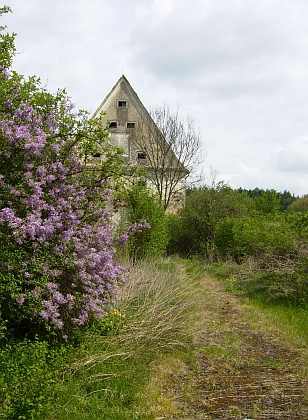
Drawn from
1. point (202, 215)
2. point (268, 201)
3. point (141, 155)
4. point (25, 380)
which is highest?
point (141, 155)

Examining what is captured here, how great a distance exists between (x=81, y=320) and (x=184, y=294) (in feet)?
11.1

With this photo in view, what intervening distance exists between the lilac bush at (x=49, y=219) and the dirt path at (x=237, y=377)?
A: 5.11 feet

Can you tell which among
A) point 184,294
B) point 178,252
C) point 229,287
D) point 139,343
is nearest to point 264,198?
point 178,252

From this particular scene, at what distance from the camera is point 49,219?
5.91 metres

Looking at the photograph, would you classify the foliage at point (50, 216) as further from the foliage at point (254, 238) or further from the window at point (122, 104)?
the window at point (122, 104)

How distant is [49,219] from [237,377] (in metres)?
3.25

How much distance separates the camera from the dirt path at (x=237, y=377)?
5.25 metres

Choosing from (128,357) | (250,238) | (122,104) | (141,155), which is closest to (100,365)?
(128,357)

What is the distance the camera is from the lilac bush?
18.8ft

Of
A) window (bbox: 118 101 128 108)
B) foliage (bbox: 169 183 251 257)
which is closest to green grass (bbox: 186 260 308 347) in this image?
foliage (bbox: 169 183 251 257)

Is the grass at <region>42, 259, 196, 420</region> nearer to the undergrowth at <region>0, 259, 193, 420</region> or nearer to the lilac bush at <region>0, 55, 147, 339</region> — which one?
the undergrowth at <region>0, 259, 193, 420</region>

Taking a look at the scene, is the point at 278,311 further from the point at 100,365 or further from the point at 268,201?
the point at 268,201

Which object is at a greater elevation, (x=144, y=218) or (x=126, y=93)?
(x=126, y=93)

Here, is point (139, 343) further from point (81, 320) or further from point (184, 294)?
point (184, 294)
